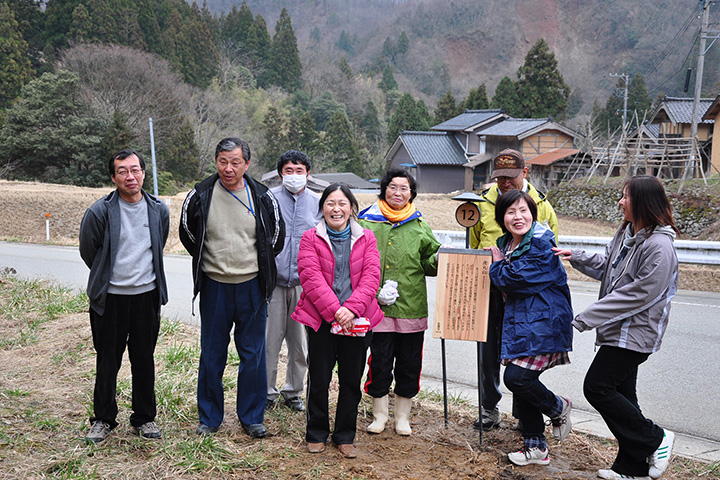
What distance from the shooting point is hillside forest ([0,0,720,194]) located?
3284cm

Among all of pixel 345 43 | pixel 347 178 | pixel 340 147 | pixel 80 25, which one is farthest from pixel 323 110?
pixel 345 43

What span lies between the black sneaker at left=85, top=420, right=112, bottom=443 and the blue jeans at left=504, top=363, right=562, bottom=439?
2.57 meters

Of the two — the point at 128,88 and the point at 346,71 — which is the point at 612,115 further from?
the point at 128,88

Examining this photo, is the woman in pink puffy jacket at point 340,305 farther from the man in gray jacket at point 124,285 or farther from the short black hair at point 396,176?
the man in gray jacket at point 124,285

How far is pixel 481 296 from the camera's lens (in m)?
3.91

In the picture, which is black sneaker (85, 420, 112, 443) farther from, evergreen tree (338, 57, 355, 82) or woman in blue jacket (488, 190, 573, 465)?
evergreen tree (338, 57, 355, 82)

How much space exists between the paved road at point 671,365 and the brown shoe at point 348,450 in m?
2.20

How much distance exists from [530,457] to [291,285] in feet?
6.76

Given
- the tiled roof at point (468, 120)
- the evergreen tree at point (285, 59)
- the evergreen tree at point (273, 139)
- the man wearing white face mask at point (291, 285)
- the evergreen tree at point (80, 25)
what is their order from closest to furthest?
the man wearing white face mask at point (291, 285)
the tiled roof at point (468, 120)
the evergreen tree at point (80, 25)
the evergreen tree at point (273, 139)
the evergreen tree at point (285, 59)

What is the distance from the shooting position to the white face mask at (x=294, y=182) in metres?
4.52

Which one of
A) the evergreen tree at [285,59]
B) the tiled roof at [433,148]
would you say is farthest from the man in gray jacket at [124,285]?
the evergreen tree at [285,59]

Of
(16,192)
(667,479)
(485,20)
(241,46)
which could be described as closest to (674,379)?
(667,479)

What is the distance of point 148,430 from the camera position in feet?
12.6

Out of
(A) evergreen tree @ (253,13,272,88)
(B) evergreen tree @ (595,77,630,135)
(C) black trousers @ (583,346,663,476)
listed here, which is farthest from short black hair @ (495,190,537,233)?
(A) evergreen tree @ (253,13,272,88)
